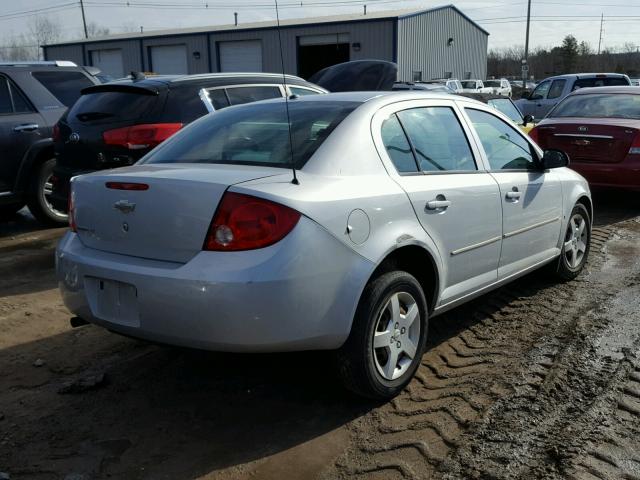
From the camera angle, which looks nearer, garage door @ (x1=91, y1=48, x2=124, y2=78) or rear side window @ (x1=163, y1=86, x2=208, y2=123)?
rear side window @ (x1=163, y1=86, x2=208, y2=123)

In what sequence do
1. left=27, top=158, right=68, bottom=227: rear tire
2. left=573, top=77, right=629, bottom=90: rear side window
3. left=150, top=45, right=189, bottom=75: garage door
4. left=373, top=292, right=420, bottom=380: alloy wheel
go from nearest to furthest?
left=373, top=292, right=420, bottom=380: alloy wheel < left=27, top=158, right=68, bottom=227: rear tire < left=573, top=77, right=629, bottom=90: rear side window < left=150, top=45, right=189, bottom=75: garage door

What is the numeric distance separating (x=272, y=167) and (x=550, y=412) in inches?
74.0

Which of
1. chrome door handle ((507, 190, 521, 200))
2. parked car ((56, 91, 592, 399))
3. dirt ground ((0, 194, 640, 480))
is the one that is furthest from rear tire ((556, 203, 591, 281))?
parked car ((56, 91, 592, 399))

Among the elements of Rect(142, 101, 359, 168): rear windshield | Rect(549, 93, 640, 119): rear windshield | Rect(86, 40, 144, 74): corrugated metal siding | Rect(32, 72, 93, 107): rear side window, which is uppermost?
Rect(86, 40, 144, 74): corrugated metal siding

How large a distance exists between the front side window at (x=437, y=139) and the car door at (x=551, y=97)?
15.5 m

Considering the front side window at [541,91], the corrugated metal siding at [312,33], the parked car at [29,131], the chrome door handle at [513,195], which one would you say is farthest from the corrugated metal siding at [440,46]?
the chrome door handle at [513,195]

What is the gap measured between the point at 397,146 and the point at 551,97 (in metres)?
16.6

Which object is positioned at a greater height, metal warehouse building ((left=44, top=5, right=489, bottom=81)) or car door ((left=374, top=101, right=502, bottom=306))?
metal warehouse building ((left=44, top=5, right=489, bottom=81))

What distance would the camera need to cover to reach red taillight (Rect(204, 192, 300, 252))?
2.94 m

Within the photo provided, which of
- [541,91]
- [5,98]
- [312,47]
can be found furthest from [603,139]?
[312,47]

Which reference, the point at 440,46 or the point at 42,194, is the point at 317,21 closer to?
the point at 440,46

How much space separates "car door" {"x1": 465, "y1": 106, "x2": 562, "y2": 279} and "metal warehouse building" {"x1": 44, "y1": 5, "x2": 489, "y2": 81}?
27798mm

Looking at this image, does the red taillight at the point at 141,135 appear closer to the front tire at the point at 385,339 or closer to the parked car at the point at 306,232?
the parked car at the point at 306,232

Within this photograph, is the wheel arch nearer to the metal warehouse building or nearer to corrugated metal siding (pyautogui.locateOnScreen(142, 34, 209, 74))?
the metal warehouse building
